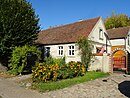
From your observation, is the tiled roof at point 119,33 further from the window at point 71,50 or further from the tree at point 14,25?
the tree at point 14,25

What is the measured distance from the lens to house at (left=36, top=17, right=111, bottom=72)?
27.0 meters

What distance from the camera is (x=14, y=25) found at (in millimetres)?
20688

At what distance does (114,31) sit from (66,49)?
1661cm

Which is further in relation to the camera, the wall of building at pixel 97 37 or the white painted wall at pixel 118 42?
the white painted wall at pixel 118 42

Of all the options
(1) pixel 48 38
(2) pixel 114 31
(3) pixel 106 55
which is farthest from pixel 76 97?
(2) pixel 114 31

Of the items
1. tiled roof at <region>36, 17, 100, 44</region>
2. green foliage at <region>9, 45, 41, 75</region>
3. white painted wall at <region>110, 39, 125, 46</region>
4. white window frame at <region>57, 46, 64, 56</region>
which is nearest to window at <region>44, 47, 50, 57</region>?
A: tiled roof at <region>36, 17, 100, 44</region>

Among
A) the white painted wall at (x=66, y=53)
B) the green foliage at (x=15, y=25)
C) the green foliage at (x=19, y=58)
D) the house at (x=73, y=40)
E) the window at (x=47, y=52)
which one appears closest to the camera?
the green foliage at (x=19, y=58)

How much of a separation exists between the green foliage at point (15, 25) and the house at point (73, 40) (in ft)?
20.9

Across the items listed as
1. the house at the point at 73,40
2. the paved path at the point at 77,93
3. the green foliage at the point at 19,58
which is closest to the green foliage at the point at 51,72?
the paved path at the point at 77,93

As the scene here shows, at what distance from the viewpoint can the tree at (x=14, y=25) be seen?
2037cm

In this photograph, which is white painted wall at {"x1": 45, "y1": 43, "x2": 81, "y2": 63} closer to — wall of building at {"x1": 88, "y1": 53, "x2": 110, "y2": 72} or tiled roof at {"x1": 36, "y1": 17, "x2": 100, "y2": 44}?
tiled roof at {"x1": 36, "y1": 17, "x2": 100, "y2": 44}

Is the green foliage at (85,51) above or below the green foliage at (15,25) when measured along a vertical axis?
below

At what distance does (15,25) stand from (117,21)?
4393cm

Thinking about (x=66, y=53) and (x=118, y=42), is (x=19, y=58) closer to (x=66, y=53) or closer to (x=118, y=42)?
(x=66, y=53)
